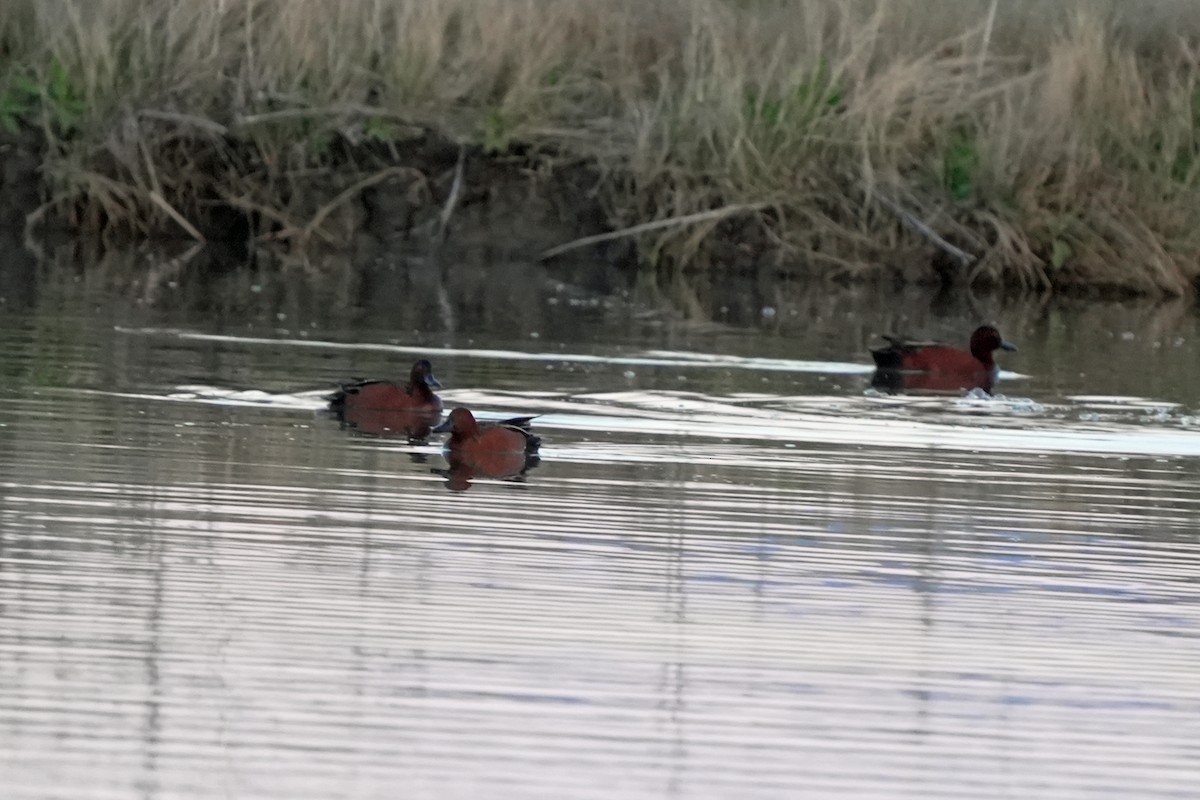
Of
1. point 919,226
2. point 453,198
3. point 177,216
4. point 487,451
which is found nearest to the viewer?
point 487,451

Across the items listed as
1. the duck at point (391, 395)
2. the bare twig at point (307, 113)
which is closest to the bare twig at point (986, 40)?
the bare twig at point (307, 113)

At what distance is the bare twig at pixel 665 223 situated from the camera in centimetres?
2125

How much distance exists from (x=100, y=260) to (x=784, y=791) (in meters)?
15.1

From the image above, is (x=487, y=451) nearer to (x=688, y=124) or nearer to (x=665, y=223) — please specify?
(x=665, y=223)

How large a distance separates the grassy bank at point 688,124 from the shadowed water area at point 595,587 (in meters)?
7.69

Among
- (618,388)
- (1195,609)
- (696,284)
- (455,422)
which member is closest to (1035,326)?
(696,284)

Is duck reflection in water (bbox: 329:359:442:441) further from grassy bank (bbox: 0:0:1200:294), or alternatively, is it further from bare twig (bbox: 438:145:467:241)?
bare twig (bbox: 438:145:467:241)

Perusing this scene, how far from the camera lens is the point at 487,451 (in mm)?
10172

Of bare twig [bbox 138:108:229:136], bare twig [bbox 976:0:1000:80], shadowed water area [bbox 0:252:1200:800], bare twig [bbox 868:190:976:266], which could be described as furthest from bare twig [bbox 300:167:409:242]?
shadowed water area [bbox 0:252:1200:800]

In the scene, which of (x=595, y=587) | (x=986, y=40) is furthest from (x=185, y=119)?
(x=595, y=587)

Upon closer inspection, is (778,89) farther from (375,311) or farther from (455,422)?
(455,422)

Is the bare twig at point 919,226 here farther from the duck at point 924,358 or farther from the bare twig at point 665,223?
the duck at point 924,358

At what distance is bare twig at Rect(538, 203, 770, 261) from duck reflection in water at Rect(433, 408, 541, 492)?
10.9m

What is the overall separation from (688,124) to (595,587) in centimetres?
1434
